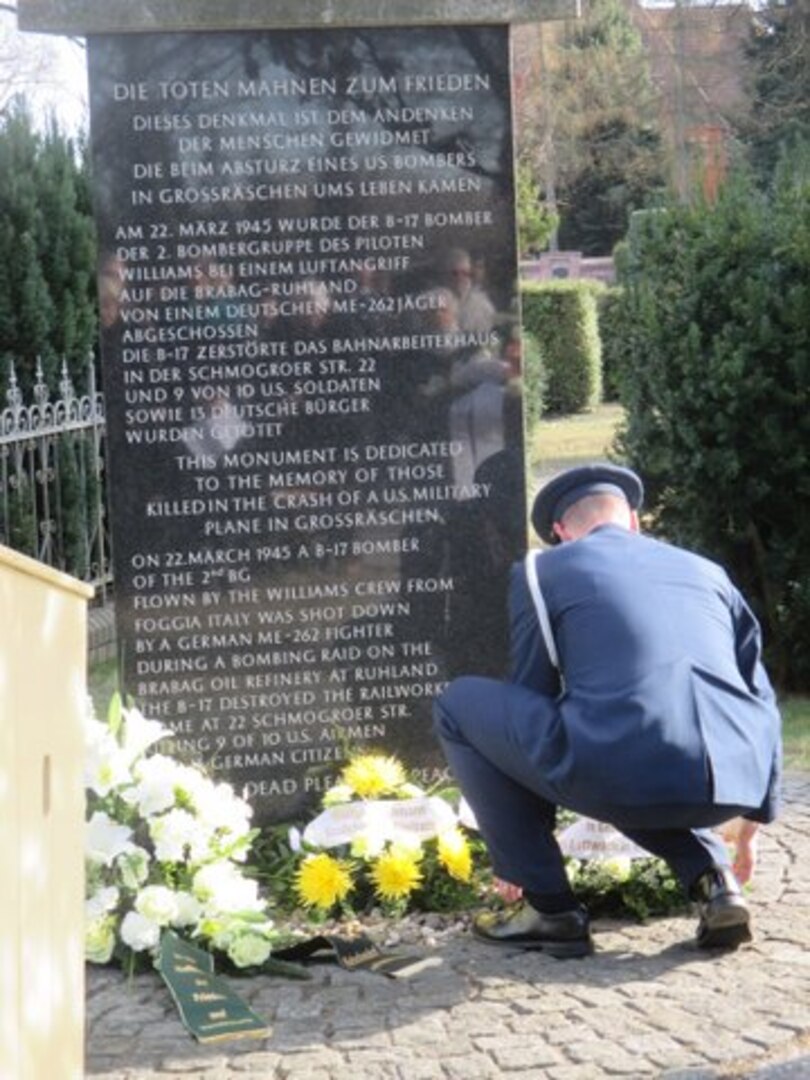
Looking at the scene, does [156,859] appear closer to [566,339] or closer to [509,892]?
[509,892]

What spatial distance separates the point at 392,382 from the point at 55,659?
8.76ft

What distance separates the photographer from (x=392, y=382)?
598 cm

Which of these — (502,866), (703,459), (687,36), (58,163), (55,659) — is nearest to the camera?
(55,659)

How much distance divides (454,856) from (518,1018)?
988 millimetres

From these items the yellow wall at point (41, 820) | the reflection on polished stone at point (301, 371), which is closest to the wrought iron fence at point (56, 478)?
the reflection on polished stone at point (301, 371)

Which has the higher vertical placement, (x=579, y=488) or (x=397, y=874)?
(x=579, y=488)

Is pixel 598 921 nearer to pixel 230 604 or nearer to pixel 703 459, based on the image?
pixel 230 604

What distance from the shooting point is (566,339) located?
28.2 meters

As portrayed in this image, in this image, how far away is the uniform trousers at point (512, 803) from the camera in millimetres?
4945

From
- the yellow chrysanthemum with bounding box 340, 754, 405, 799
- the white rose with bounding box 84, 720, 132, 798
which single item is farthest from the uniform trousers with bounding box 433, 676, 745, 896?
the white rose with bounding box 84, 720, 132, 798

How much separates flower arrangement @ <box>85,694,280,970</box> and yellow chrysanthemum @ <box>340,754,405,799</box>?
48 cm

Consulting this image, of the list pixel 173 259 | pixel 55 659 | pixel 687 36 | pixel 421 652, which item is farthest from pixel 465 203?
pixel 687 36

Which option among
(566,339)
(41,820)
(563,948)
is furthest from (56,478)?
(566,339)

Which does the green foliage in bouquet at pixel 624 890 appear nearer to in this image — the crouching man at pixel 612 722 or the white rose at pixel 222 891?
the crouching man at pixel 612 722
